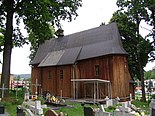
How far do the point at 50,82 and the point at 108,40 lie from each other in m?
11.3

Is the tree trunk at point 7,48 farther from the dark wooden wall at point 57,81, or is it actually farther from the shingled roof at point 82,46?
the dark wooden wall at point 57,81

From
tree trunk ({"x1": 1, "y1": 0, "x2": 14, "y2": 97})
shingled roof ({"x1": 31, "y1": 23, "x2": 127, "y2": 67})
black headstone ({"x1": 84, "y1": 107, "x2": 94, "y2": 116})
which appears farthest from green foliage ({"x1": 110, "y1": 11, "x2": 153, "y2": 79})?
black headstone ({"x1": 84, "y1": 107, "x2": 94, "y2": 116})

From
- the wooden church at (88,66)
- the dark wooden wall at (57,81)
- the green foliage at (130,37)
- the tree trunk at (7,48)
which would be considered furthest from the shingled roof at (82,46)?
the tree trunk at (7,48)

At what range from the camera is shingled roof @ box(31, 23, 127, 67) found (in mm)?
27344

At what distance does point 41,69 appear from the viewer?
36.2m

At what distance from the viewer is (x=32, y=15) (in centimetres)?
1991

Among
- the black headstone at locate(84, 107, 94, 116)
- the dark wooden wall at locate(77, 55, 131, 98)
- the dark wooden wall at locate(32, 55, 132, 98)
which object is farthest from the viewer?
the dark wooden wall at locate(32, 55, 132, 98)

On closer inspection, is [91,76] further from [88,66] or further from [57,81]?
[57,81]

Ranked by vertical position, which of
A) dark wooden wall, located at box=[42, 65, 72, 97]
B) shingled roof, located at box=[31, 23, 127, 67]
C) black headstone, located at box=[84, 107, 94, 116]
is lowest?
black headstone, located at box=[84, 107, 94, 116]

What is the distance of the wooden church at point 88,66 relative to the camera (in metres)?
26.1

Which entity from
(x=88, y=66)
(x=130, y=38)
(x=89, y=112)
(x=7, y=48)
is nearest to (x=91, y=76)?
(x=88, y=66)

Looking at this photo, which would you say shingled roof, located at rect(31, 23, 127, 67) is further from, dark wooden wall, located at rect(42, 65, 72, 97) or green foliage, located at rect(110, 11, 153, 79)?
green foliage, located at rect(110, 11, 153, 79)

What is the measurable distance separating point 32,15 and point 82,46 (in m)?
12.1

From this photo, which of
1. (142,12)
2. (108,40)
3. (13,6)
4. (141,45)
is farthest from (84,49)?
(13,6)
